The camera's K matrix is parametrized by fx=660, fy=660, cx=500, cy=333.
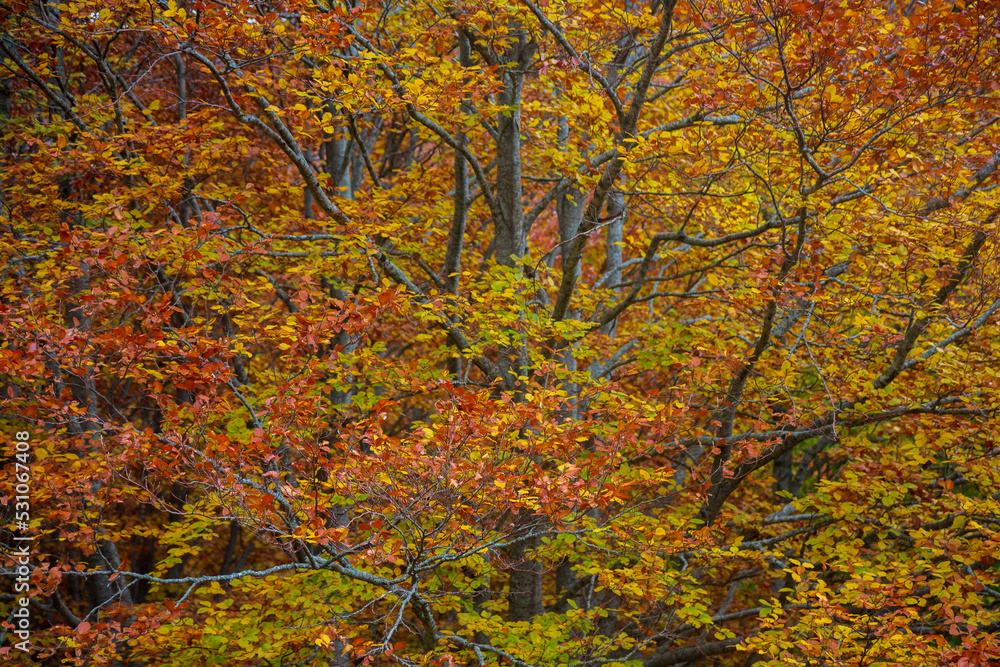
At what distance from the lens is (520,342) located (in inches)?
272

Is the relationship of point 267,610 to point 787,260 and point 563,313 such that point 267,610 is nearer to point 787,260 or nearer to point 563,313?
point 563,313

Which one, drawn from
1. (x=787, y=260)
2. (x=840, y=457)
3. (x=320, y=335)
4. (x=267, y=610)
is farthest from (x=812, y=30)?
(x=267, y=610)

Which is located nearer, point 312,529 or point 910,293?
point 312,529

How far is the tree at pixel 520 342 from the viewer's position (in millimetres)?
4816

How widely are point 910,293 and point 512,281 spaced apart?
4073mm

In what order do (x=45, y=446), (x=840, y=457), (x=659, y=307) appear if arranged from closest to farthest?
(x=45, y=446) < (x=840, y=457) < (x=659, y=307)

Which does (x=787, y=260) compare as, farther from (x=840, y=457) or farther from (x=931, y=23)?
(x=840, y=457)

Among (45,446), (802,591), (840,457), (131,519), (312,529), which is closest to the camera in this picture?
(312,529)

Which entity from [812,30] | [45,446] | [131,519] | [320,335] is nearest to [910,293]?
[812,30]

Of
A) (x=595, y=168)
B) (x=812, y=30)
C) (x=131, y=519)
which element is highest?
(x=812, y=30)

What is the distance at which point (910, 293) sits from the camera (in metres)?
6.74

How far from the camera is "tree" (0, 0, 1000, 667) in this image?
190 inches

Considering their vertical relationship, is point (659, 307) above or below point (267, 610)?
above

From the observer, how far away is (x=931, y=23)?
5.15 meters
